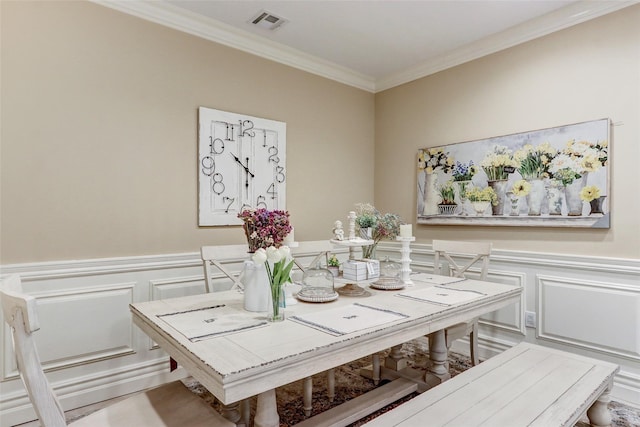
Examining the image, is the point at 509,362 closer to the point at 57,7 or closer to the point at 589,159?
the point at 589,159

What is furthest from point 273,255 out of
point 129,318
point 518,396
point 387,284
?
point 129,318

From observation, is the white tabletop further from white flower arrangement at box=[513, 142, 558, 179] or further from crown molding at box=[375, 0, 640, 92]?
crown molding at box=[375, 0, 640, 92]

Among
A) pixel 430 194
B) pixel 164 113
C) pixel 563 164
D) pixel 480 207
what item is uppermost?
pixel 164 113

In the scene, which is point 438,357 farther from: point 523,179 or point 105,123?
point 105,123

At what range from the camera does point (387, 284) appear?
80.4 inches

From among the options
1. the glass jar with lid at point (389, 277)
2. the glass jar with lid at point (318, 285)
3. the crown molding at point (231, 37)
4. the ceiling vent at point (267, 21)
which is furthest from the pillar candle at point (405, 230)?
the crown molding at point (231, 37)

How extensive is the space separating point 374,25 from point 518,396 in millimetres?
2615

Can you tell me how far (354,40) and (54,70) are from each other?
7.14 feet

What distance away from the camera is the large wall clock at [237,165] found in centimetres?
279

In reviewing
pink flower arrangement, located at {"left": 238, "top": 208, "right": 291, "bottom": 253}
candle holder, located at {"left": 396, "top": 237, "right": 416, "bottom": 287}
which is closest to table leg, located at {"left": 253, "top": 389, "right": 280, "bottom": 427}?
pink flower arrangement, located at {"left": 238, "top": 208, "right": 291, "bottom": 253}

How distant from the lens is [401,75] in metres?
3.71

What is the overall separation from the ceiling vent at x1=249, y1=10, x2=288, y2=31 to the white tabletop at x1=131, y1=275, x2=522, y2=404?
206 cm

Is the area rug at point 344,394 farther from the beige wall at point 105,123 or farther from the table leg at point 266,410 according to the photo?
the beige wall at point 105,123

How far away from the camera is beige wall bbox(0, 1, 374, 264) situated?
2.11 m
